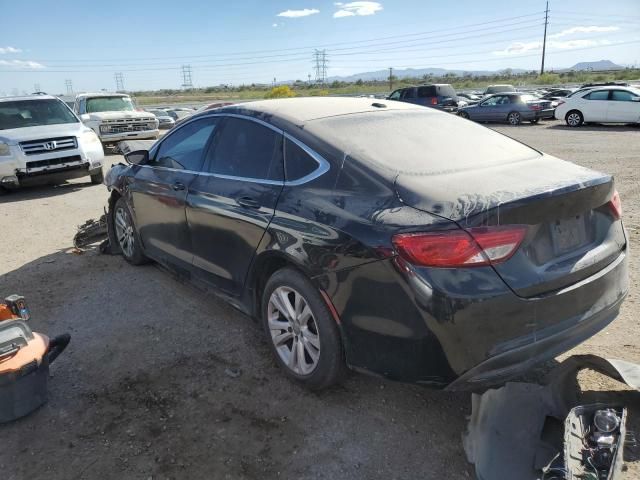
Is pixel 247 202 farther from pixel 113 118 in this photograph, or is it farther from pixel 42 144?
pixel 113 118

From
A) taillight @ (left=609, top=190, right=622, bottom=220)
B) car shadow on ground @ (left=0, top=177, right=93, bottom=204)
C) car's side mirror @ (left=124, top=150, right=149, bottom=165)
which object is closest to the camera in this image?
taillight @ (left=609, top=190, right=622, bottom=220)

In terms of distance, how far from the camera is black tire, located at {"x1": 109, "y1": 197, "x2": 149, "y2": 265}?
5141 millimetres

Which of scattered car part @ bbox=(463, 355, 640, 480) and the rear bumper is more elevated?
the rear bumper

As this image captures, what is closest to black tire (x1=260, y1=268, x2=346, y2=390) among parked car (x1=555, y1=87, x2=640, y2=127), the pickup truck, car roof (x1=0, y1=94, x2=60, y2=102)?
car roof (x1=0, y1=94, x2=60, y2=102)

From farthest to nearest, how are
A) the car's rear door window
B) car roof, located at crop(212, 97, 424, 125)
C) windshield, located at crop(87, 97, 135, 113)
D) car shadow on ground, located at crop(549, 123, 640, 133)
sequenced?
car shadow on ground, located at crop(549, 123, 640, 133) < windshield, located at crop(87, 97, 135, 113) < the car's rear door window < car roof, located at crop(212, 97, 424, 125)

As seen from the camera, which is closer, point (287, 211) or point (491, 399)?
point (491, 399)

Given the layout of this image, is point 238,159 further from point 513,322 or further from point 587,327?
point 587,327

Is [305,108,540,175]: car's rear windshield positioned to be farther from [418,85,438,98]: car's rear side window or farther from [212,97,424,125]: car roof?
[418,85,438,98]: car's rear side window

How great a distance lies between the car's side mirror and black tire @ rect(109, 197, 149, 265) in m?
0.48

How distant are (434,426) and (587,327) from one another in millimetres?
946

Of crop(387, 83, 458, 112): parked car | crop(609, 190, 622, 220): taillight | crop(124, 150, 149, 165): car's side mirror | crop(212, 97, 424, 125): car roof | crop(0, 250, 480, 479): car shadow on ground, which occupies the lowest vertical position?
crop(0, 250, 480, 479): car shadow on ground

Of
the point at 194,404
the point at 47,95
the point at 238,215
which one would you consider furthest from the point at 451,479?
the point at 47,95

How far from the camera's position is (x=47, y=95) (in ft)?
35.8

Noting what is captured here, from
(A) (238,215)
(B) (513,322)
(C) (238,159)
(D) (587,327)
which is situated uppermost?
(C) (238,159)
